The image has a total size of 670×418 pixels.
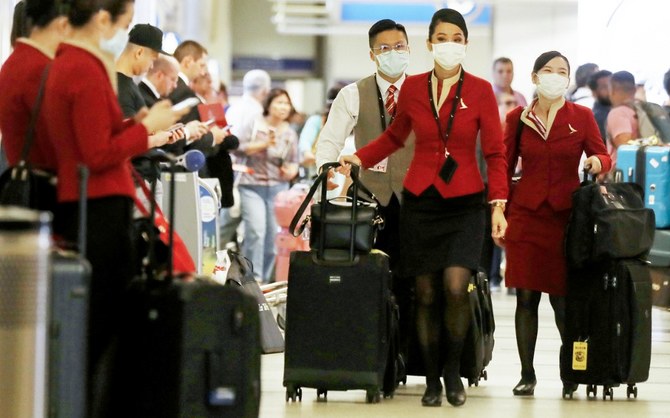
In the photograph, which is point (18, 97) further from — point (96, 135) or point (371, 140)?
point (371, 140)

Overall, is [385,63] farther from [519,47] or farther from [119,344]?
[519,47]

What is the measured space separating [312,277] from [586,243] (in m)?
1.22

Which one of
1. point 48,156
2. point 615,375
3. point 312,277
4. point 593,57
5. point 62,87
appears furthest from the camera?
point 593,57

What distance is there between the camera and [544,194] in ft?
20.7

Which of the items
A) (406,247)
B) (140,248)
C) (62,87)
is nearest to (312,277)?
(406,247)

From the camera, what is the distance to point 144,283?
14.0 ft

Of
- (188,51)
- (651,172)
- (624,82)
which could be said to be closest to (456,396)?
(188,51)

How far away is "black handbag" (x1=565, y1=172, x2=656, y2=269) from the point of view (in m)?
6.21

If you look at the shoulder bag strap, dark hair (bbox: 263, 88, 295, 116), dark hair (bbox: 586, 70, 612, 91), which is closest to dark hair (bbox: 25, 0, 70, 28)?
the shoulder bag strap

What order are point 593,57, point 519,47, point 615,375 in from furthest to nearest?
point 519,47
point 593,57
point 615,375

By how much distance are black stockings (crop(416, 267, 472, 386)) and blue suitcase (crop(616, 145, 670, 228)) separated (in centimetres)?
377

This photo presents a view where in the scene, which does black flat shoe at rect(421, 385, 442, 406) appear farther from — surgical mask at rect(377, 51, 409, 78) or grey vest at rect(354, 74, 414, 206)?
surgical mask at rect(377, 51, 409, 78)

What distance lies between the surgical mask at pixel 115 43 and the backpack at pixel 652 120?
20.6 feet

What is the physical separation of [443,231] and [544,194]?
0.65 m
